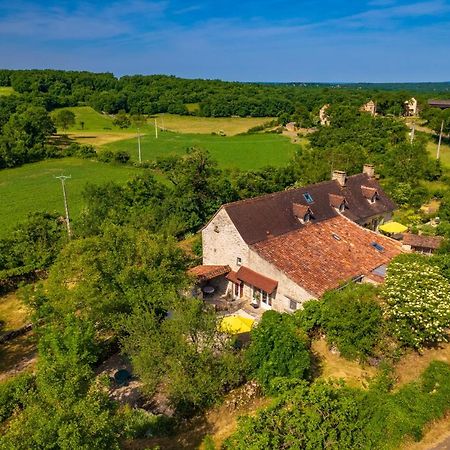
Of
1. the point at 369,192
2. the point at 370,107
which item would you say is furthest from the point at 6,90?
the point at 369,192

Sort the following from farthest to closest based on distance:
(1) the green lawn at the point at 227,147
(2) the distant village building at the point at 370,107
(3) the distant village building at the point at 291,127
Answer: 1. (2) the distant village building at the point at 370,107
2. (3) the distant village building at the point at 291,127
3. (1) the green lawn at the point at 227,147

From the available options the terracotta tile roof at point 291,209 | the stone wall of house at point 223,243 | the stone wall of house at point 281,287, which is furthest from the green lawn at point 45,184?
the stone wall of house at point 281,287

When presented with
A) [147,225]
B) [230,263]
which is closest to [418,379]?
[230,263]

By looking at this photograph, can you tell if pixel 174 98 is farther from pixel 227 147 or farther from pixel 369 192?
pixel 369 192

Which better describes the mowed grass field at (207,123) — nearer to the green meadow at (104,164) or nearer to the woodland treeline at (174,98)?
the green meadow at (104,164)

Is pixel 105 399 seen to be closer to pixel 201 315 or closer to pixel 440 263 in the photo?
pixel 201 315

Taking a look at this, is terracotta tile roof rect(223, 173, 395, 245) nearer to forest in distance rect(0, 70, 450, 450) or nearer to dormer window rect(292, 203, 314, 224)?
dormer window rect(292, 203, 314, 224)

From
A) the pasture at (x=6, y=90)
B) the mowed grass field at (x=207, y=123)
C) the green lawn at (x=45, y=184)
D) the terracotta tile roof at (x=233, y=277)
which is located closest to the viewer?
the terracotta tile roof at (x=233, y=277)
